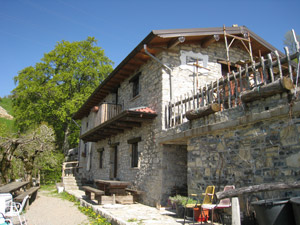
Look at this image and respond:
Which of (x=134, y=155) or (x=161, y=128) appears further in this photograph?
(x=134, y=155)

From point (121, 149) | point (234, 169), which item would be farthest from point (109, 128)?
point (234, 169)

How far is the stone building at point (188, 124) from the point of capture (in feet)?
14.5

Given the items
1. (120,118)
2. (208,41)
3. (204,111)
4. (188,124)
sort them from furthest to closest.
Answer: (208,41) < (120,118) < (188,124) < (204,111)

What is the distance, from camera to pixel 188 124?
6.53 metres

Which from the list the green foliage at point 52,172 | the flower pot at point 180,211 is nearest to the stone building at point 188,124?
the flower pot at point 180,211

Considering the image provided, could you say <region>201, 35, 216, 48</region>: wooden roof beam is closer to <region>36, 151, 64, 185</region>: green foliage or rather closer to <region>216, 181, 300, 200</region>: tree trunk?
<region>216, 181, 300, 200</region>: tree trunk

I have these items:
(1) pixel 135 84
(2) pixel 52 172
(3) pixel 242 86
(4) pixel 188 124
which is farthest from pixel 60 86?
(3) pixel 242 86

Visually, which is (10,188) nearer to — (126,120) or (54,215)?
(54,215)

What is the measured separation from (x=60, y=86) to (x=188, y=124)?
16.5m

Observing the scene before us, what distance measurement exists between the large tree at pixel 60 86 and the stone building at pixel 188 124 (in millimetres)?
7768

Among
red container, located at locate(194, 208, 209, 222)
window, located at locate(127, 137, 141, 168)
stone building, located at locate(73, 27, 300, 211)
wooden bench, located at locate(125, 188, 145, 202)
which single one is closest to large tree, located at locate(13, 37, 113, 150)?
stone building, located at locate(73, 27, 300, 211)

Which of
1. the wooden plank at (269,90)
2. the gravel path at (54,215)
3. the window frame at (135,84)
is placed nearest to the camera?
the wooden plank at (269,90)

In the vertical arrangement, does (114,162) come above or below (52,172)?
above

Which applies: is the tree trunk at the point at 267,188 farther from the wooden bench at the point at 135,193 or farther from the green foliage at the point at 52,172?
the green foliage at the point at 52,172
